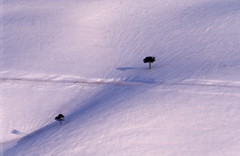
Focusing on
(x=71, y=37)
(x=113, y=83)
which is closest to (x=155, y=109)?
(x=113, y=83)

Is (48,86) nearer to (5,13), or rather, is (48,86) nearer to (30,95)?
(30,95)

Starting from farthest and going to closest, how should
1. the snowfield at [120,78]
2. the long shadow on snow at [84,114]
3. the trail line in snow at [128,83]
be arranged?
the trail line in snow at [128,83], the long shadow on snow at [84,114], the snowfield at [120,78]

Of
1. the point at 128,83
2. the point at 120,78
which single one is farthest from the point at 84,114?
the point at 120,78

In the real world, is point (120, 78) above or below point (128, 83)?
above

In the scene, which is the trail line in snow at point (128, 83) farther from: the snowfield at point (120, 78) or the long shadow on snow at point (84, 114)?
the long shadow on snow at point (84, 114)

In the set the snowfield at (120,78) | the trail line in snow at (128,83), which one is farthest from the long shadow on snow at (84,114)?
the trail line in snow at (128,83)

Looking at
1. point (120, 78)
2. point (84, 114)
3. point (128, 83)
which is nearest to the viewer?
point (84, 114)

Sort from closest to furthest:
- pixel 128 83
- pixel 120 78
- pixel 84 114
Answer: pixel 84 114 < pixel 128 83 < pixel 120 78

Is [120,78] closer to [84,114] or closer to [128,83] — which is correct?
[128,83]
